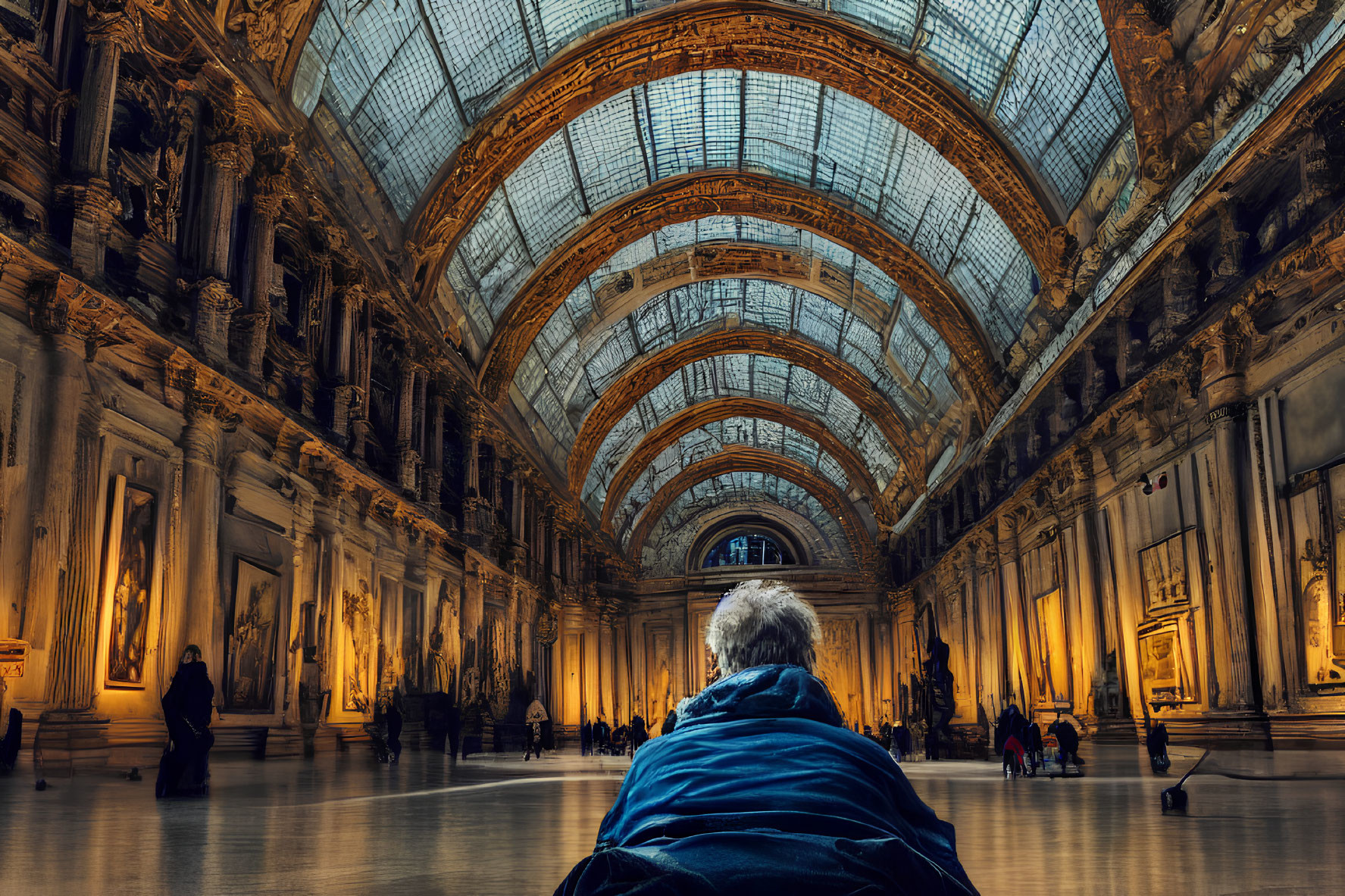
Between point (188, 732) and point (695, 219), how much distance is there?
68.0 feet

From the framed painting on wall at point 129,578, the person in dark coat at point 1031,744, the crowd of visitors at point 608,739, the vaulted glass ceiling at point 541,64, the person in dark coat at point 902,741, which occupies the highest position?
the vaulted glass ceiling at point 541,64

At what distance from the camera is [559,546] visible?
35469mm

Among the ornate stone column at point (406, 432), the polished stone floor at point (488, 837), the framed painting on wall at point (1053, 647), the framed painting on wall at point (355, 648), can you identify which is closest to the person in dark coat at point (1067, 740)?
the polished stone floor at point (488, 837)

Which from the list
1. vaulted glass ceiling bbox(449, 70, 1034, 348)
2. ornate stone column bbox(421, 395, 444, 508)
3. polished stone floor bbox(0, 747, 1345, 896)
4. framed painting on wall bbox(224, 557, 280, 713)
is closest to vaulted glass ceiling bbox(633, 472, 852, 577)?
vaulted glass ceiling bbox(449, 70, 1034, 348)

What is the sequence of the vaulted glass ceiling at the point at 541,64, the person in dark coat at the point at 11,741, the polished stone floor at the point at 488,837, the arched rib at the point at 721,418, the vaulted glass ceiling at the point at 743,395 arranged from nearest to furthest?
1. the polished stone floor at the point at 488,837
2. the person in dark coat at the point at 11,741
3. the vaulted glass ceiling at the point at 541,64
4. the vaulted glass ceiling at the point at 743,395
5. the arched rib at the point at 721,418

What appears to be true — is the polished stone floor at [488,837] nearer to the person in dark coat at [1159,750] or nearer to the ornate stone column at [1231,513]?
the person in dark coat at [1159,750]

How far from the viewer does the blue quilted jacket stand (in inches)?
69.5

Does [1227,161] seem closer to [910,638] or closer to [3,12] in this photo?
[3,12]

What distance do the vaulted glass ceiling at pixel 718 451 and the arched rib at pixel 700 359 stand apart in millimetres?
8338

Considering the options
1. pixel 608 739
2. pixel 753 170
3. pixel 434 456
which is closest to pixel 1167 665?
pixel 434 456

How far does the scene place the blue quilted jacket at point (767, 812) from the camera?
1.77 meters

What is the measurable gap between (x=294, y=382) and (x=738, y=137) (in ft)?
45.6

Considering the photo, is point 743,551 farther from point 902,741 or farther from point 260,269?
point 260,269

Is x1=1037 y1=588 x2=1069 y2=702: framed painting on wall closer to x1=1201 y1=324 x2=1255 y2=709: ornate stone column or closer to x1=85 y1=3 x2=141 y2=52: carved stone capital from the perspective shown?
x1=1201 y1=324 x2=1255 y2=709: ornate stone column
